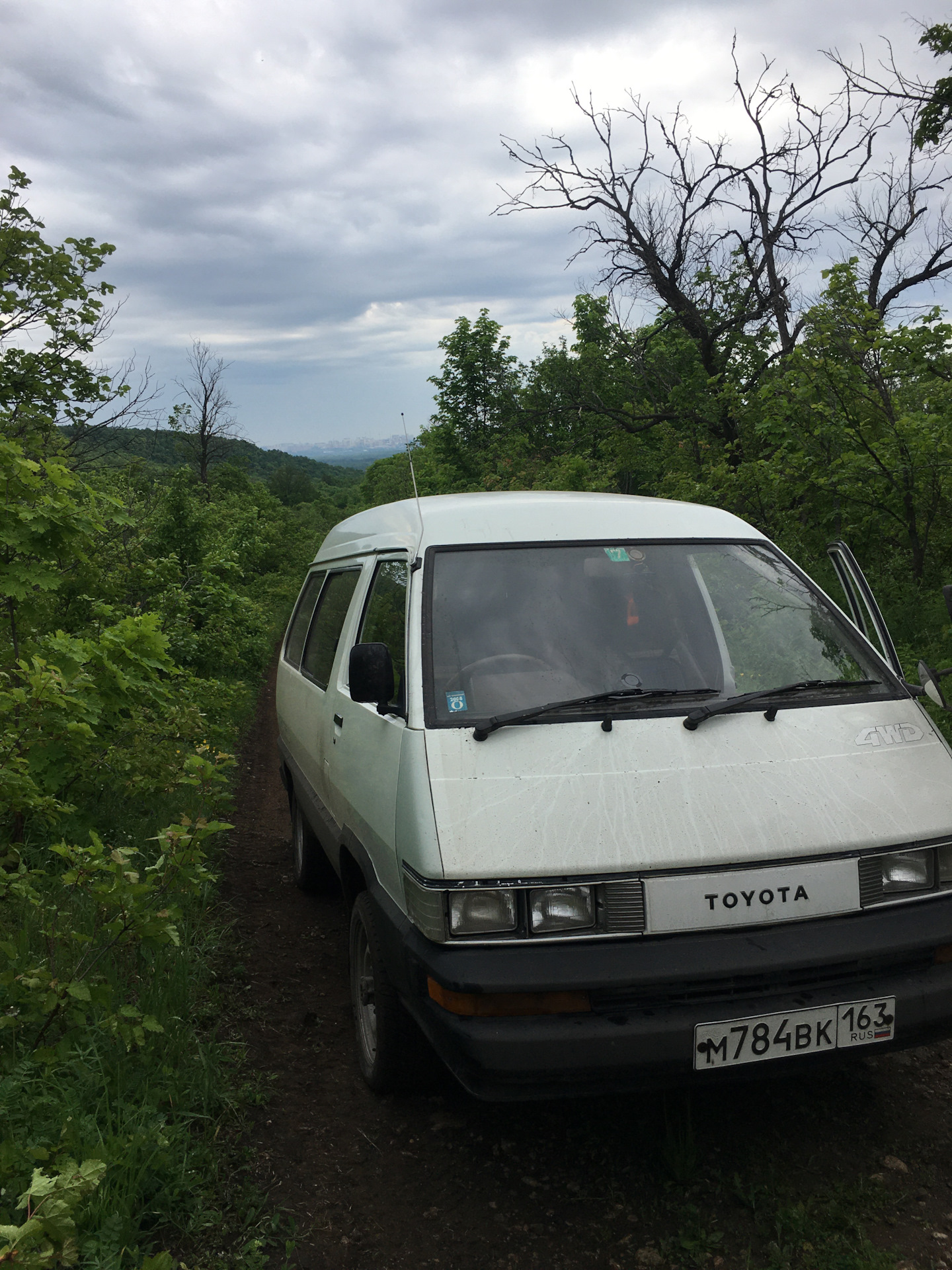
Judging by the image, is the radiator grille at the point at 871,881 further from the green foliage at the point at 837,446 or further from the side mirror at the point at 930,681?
the green foliage at the point at 837,446

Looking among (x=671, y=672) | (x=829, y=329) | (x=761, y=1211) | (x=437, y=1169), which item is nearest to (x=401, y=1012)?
(x=437, y=1169)

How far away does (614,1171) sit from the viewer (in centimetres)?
277

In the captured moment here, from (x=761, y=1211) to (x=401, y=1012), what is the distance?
3.90 ft

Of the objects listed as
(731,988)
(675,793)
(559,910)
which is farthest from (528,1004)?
(675,793)

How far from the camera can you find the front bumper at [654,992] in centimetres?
238

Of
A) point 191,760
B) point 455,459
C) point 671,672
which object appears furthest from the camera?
point 455,459

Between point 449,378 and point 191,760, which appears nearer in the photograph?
point 191,760

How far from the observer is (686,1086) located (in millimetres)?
2465

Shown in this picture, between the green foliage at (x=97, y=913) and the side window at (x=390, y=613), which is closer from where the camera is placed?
the green foliage at (x=97, y=913)

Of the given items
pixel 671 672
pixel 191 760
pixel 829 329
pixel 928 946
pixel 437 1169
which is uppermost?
pixel 829 329

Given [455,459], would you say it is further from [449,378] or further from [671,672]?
[671,672]

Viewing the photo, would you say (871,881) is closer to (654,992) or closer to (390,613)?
(654,992)

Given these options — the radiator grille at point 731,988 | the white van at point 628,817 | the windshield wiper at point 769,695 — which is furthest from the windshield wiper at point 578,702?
the radiator grille at point 731,988

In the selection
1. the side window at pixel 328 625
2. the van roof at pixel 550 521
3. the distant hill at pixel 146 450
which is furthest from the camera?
the distant hill at pixel 146 450
